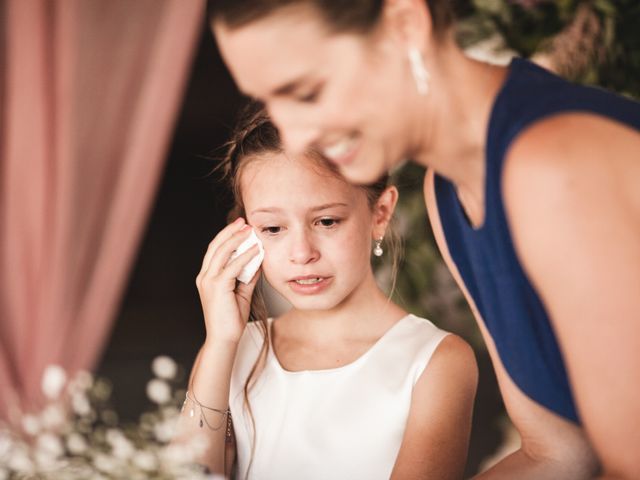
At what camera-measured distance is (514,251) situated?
1.00 meters

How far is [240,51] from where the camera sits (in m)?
0.92

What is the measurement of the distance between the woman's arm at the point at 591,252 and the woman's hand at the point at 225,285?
57 cm

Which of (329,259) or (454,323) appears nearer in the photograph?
(329,259)

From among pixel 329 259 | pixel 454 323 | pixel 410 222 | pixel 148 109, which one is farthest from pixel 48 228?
pixel 329 259

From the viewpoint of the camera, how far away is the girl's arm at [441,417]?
50.1 inches

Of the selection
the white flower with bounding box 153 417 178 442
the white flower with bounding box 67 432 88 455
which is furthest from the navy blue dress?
the white flower with bounding box 67 432 88 455

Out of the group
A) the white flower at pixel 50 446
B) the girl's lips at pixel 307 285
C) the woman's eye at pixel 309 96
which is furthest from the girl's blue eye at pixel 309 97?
the white flower at pixel 50 446

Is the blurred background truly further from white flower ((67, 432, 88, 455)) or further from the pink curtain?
white flower ((67, 432, 88, 455))

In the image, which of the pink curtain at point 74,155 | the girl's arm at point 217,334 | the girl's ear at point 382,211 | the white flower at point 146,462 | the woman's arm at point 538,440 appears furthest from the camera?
the pink curtain at point 74,155

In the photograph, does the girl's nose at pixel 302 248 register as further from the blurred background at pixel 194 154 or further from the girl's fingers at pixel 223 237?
the blurred background at pixel 194 154

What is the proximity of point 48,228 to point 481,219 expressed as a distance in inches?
86.4

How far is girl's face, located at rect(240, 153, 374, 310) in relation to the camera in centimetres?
131

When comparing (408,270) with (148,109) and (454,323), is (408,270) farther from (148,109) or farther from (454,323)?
(148,109)

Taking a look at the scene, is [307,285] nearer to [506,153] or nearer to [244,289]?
[244,289]
